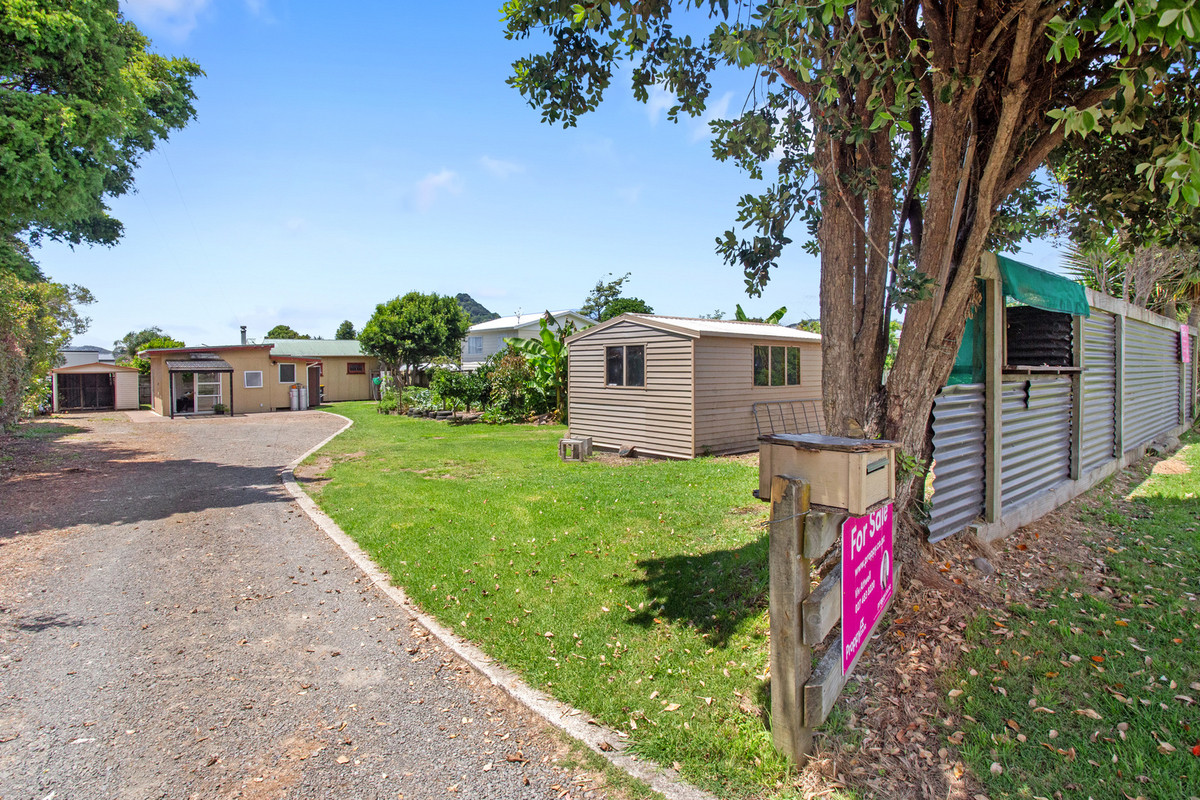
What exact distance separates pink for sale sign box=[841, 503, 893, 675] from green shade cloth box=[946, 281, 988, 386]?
A: 2.71 meters

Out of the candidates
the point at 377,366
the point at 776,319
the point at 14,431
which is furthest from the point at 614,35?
the point at 377,366

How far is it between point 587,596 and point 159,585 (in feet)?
13.0

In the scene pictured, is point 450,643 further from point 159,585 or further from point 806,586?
point 159,585

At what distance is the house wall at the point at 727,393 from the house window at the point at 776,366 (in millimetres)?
167

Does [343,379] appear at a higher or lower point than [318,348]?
lower

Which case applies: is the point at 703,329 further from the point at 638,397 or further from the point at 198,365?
the point at 198,365

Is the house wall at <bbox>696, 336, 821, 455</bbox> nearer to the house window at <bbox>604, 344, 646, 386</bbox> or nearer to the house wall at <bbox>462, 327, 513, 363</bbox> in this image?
the house window at <bbox>604, 344, 646, 386</bbox>

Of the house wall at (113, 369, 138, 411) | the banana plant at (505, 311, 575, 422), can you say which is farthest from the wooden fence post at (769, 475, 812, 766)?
the house wall at (113, 369, 138, 411)

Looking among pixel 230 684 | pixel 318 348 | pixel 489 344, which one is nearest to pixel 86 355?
pixel 318 348

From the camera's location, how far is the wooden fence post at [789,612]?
2818 millimetres

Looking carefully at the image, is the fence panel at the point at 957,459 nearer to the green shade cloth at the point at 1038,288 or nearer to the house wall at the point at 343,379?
the green shade cloth at the point at 1038,288

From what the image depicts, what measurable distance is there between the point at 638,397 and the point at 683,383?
1.37 metres

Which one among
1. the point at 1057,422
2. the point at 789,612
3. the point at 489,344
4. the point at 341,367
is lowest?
the point at 789,612

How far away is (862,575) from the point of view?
10.7ft
